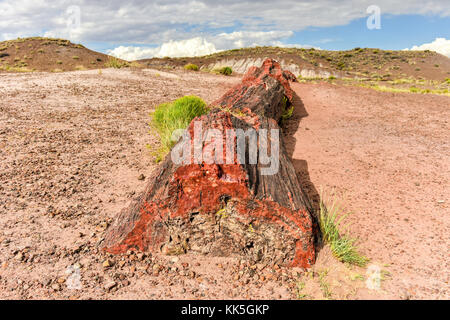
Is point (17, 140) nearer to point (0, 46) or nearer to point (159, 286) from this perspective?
point (159, 286)

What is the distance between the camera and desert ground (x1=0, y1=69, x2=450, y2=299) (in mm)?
2561

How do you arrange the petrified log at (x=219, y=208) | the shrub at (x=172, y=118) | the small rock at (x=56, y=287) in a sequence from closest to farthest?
1. the small rock at (x=56, y=287)
2. the petrified log at (x=219, y=208)
3. the shrub at (x=172, y=118)

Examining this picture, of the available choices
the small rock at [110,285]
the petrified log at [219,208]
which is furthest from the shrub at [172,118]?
the small rock at [110,285]

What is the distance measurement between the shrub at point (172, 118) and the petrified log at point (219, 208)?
2.30 meters

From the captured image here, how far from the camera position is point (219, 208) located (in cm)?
275

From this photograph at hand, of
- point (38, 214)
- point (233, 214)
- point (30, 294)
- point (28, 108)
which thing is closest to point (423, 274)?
point (233, 214)

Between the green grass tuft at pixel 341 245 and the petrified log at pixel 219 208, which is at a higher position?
the petrified log at pixel 219 208

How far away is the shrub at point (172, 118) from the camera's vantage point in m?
5.24

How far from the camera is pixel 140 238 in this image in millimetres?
2902

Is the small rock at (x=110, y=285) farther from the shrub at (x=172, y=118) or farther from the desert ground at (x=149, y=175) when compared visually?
the shrub at (x=172, y=118)

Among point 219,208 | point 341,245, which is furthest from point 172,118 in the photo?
point 341,245

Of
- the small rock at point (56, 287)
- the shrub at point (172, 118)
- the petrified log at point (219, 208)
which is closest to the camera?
the small rock at point (56, 287)

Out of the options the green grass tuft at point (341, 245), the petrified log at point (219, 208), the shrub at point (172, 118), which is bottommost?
the green grass tuft at point (341, 245)

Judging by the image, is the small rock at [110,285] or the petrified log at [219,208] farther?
the petrified log at [219,208]
